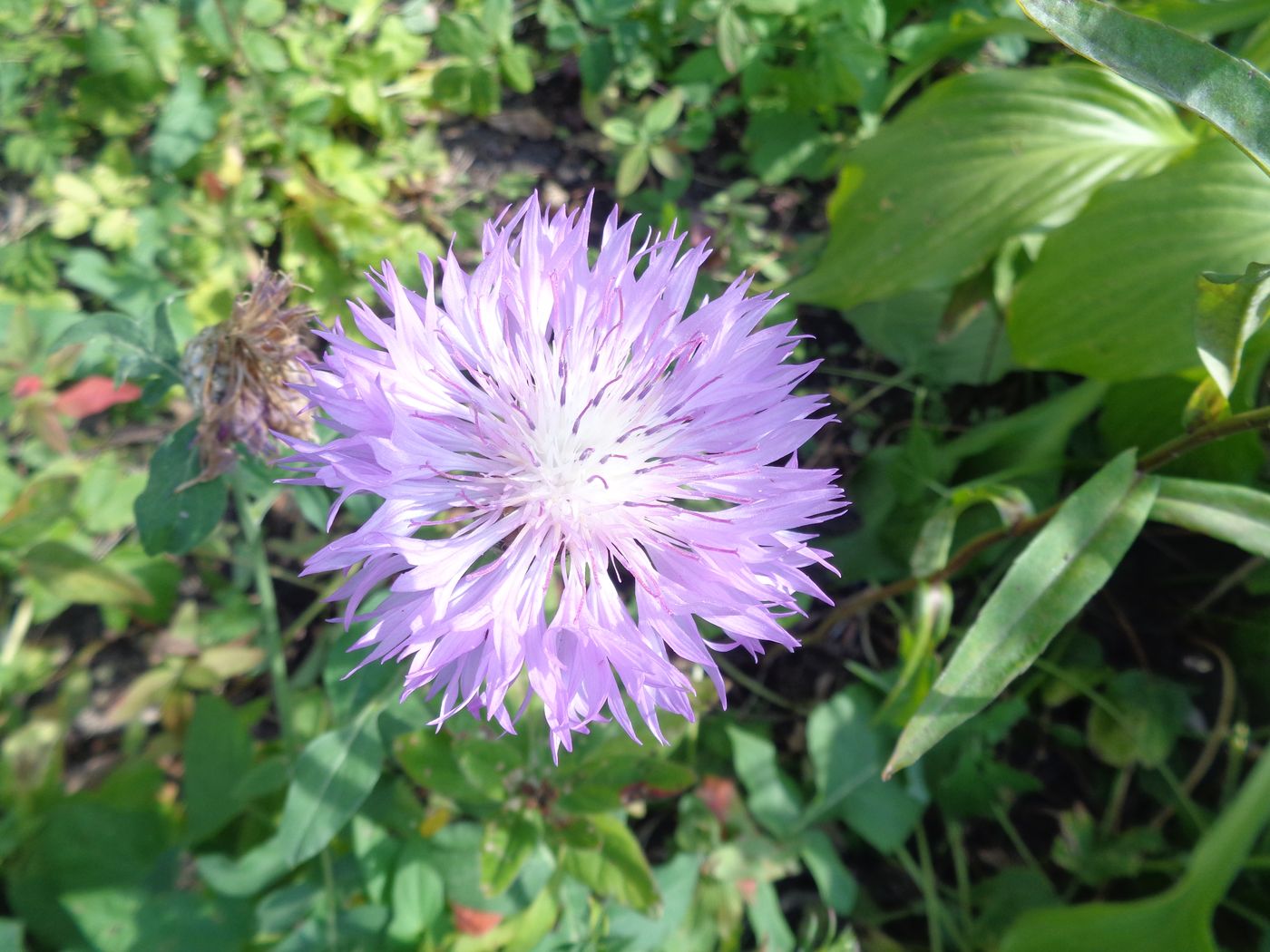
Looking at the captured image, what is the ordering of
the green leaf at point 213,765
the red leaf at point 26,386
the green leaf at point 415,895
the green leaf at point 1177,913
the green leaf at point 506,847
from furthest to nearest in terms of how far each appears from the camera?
the red leaf at point 26,386, the green leaf at point 213,765, the green leaf at point 415,895, the green leaf at point 506,847, the green leaf at point 1177,913

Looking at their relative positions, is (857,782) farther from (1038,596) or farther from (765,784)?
(1038,596)

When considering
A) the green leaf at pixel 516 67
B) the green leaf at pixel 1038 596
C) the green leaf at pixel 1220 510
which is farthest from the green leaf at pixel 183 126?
the green leaf at pixel 1220 510

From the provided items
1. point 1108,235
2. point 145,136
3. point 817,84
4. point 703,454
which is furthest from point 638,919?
point 145,136

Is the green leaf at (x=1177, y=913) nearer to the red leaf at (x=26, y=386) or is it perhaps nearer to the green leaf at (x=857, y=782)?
the green leaf at (x=857, y=782)

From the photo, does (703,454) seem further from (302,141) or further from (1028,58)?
(1028,58)

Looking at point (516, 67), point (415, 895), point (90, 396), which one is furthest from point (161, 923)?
point (516, 67)

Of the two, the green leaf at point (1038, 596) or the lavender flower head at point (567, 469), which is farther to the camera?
the green leaf at point (1038, 596)

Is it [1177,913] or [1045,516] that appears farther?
[1045,516]
